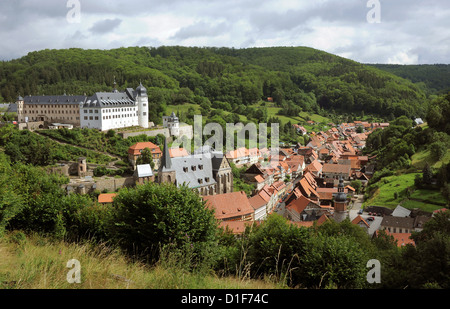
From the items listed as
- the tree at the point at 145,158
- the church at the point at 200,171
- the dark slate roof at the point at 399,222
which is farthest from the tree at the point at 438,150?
the tree at the point at 145,158

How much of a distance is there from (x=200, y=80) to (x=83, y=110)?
7537cm

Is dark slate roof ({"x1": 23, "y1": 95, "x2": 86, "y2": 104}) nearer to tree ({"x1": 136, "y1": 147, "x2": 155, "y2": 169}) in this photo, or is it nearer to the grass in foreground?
tree ({"x1": 136, "y1": 147, "x2": 155, "y2": 169})

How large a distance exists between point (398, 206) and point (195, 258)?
34.4m

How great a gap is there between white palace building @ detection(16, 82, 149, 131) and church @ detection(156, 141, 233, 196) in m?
20.6

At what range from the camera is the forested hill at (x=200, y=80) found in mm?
97213

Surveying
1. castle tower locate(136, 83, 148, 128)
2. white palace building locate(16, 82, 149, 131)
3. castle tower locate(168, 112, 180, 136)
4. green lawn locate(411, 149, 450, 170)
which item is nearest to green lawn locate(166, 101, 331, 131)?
castle tower locate(136, 83, 148, 128)

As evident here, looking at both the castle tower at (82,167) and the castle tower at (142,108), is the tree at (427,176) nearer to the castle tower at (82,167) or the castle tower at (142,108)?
the castle tower at (82,167)

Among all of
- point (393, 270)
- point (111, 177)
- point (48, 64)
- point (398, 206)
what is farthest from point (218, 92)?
point (393, 270)

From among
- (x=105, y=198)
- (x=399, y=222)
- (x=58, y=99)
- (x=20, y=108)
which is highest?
(x=58, y=99)

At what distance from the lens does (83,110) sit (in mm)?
59000

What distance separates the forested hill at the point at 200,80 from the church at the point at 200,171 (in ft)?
119

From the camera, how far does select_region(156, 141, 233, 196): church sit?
39.1 metres

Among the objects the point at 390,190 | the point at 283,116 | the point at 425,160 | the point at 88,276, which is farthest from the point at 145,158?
the point at 283,116

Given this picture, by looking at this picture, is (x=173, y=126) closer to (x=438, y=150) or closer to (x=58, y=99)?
(x=58, y=99)
